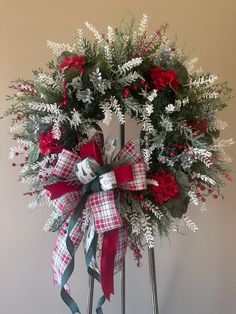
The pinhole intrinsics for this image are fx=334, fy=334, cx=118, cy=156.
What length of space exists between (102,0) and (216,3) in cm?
43

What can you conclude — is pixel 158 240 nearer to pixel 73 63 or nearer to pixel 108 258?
pixel 108 258

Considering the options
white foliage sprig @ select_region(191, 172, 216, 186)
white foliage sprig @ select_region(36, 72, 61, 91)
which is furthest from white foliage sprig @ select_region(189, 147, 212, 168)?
white foliage sprig @ select_region(36, 72, 61, 91)

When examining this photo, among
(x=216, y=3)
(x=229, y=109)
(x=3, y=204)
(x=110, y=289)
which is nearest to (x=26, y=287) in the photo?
(x=3, y=204)

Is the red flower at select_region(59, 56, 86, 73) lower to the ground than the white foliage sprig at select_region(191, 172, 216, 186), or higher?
higher

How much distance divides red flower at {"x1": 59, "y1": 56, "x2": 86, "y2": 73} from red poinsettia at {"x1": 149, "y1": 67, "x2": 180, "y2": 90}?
0.18 meters

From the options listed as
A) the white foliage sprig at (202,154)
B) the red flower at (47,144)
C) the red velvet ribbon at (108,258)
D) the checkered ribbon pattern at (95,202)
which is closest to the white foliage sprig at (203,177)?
the white foliage sprig at (202,154)

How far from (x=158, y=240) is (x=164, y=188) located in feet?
1.65

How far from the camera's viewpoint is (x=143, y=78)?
846 mm

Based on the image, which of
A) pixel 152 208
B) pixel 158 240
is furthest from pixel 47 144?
pixel 158 240

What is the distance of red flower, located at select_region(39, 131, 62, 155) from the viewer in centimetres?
83

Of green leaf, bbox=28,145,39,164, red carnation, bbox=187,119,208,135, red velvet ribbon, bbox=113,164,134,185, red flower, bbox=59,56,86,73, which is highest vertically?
red flower, bbox=59,56,86,73

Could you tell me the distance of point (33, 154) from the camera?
88 centimetres

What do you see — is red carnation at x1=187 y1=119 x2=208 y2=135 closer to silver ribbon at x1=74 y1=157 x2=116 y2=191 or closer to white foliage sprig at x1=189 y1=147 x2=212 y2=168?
white foliage sprig at x1=189 y1=147 x2=212 y2=168

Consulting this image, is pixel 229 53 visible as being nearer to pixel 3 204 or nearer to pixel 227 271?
pixel 227 271
